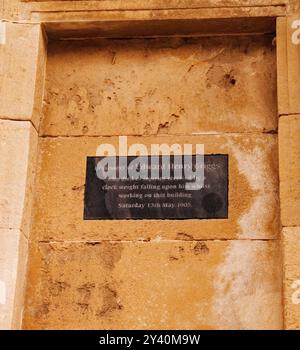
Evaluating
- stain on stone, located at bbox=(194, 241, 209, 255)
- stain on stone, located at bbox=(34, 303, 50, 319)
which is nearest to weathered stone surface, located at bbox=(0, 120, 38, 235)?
stain on stone, located at bbox=(34, 303, 50, 319)

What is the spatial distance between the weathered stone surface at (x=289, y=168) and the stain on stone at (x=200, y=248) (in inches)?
20.7

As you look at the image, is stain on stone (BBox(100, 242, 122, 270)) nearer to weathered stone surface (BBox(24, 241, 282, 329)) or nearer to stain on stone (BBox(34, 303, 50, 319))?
weathered stone surface (BBox(24, 241, 282, 329))

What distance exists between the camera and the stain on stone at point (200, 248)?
560 centimetres

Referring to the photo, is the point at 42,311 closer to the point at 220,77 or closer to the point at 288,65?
the point at 220,77

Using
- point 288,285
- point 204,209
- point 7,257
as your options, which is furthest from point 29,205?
point 288,285

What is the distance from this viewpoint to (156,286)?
5.55 m

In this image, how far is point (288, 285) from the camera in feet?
17.4

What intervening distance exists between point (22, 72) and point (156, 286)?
5.54 feet

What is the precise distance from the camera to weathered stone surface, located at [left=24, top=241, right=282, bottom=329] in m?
5.46

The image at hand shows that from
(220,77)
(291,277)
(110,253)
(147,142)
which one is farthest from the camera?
(220,77)

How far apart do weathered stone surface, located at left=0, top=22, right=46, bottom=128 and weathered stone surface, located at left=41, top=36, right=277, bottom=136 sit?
0.57 feet

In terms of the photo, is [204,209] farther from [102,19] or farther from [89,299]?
[102,19]

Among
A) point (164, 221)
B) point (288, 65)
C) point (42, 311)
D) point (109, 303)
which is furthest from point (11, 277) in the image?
point (288, 65)

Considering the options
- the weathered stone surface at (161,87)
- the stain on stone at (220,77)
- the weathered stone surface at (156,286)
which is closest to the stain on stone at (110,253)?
the weathered stone surface at (156,286)
